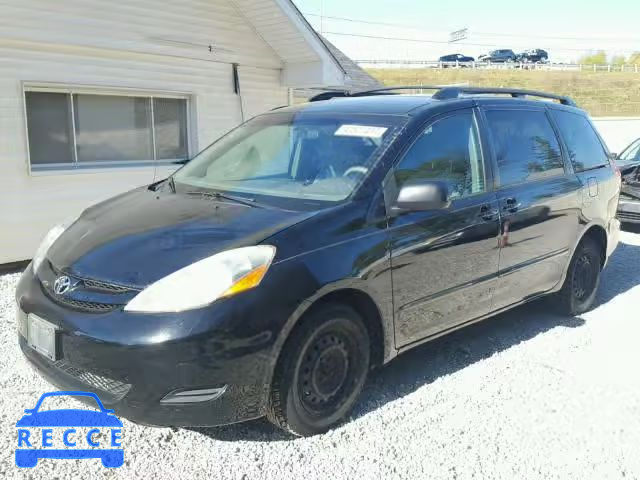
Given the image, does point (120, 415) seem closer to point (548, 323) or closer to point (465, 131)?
point (465, 131)

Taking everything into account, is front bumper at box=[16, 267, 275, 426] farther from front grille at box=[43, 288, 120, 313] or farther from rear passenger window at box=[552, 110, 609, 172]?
rear passenger window at box=[552, 110, 609, 172]

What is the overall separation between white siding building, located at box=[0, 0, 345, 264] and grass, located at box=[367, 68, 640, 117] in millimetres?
36249

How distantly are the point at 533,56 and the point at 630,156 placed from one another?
2206 inches

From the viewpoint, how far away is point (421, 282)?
370 centimetres

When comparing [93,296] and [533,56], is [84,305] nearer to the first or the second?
[93,296]

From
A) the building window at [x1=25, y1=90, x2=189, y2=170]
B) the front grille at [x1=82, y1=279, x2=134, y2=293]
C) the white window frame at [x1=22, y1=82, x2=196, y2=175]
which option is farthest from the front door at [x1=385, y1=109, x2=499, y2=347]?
the building window at [x1=25, y1=90, x2=189, y2=170]

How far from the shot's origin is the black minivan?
110 inches

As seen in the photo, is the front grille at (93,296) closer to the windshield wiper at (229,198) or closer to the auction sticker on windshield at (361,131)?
the windshield wiper at (229,198)

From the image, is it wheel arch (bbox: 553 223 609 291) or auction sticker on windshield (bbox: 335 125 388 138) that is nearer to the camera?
auction sticker on windshield (bbox: 335 125 388 138)

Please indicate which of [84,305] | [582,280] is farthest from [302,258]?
[582,280]

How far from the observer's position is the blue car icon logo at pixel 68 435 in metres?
3.04

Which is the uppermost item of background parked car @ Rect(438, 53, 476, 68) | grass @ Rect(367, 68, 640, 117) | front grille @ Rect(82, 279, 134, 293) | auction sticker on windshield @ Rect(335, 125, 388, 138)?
background parked car @ Rect(438, 53, 476, 68)

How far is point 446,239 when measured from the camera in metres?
3.86

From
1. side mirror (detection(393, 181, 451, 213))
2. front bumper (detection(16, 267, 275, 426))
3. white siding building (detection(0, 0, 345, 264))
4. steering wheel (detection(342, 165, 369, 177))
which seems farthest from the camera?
white siding building (detection(0, 0, 345, 264))
